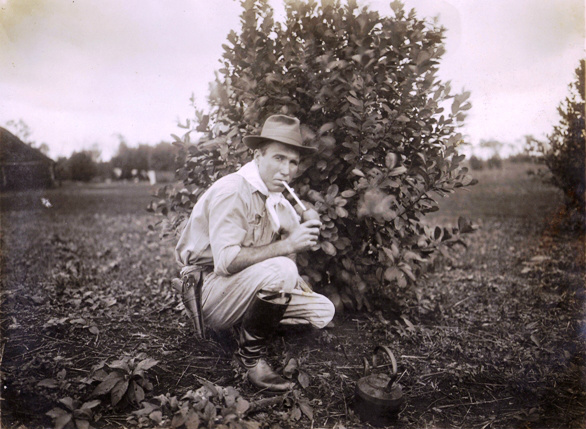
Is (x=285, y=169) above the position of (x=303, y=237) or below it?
above

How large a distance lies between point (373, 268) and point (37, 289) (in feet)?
10.4

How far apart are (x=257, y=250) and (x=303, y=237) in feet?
0.96

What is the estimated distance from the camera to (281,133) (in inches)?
101

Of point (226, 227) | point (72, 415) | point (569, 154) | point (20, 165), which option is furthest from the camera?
point (569, 154)

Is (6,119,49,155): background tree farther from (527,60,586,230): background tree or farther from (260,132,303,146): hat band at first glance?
(527,60,586,230): background tree

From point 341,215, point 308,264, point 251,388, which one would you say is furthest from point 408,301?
point 251,388

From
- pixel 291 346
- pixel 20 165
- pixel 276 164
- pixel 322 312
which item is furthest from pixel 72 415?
pixel 20 165

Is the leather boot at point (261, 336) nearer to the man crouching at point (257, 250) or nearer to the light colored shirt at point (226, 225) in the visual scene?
the man crouching at point (257, 250)

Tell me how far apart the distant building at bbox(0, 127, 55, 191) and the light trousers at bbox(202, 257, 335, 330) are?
2231 mm

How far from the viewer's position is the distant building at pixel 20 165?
3.55m

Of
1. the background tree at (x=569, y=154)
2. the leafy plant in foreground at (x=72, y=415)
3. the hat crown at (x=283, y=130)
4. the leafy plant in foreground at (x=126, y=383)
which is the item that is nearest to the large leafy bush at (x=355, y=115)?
the hat crown at (x=283, y=130)

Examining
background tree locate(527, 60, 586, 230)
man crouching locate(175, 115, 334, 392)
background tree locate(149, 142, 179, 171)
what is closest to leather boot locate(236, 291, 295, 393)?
man crouching locate(175, 115, 334, 392)

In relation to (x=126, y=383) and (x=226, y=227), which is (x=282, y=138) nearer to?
(x=226, y=227)

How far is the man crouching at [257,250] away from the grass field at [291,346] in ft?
0.84
